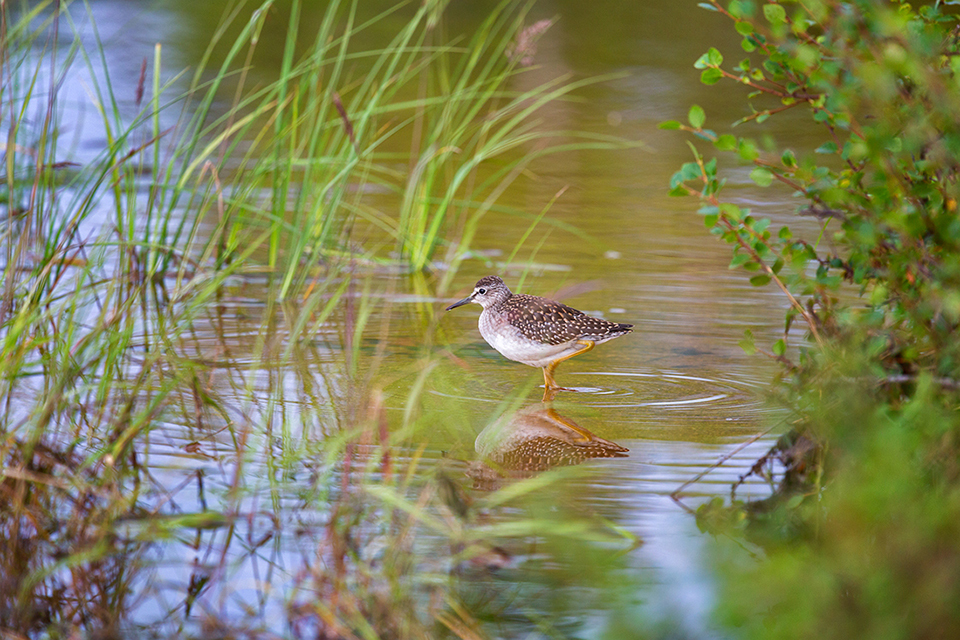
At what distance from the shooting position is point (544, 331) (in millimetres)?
5375

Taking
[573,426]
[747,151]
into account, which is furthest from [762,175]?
[573,426]

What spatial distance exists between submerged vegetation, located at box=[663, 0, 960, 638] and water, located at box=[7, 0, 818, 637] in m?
0.28

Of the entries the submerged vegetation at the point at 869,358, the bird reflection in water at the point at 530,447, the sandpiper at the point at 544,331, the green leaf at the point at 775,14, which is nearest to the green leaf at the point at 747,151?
the submerged vegetation at the point at 869,358

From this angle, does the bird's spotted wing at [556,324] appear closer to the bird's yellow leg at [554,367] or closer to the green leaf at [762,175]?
the bird's yellow leg at [554,367]

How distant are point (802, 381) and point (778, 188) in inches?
→ 215

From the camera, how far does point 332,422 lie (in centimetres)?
443

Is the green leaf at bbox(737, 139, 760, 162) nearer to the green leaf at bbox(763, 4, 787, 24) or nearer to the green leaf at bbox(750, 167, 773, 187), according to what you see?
the green leaf at bbox(750, 167, 773, 187)

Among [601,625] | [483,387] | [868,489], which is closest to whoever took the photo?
[868,489]

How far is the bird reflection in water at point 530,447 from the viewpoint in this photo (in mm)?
4152

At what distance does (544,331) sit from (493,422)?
0.87 metres

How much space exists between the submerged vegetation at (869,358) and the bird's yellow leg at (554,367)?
1.37 m

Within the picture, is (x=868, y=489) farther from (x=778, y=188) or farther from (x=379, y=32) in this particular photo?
(x=379, y=32)

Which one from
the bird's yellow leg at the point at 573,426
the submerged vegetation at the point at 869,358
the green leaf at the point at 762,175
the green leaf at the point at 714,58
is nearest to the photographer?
the submerged vegetation at the point at 869,358

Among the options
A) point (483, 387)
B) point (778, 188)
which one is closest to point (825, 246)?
point (778, 188)
